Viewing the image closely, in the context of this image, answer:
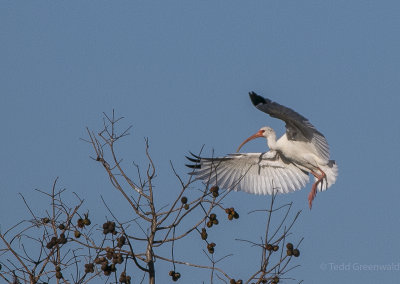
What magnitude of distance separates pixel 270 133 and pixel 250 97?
3005mm

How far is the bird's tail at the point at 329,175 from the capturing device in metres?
16.7

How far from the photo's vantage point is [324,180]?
1675 centimetres

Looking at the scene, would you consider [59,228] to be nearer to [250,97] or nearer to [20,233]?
[20,233]

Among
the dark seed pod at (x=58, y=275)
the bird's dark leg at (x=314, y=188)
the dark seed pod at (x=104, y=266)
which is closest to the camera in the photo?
the dark seed pod at (x=104, y=266)

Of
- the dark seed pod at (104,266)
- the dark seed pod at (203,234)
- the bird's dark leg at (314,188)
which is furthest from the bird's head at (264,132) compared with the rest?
the dark seed pod at (104,266)

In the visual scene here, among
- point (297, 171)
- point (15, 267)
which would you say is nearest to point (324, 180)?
point (297, 171)

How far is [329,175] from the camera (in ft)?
55.1

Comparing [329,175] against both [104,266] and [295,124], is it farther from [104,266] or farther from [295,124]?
[104,266]

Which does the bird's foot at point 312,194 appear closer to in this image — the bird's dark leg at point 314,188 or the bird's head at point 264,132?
the bird's dark leg at point 314,188

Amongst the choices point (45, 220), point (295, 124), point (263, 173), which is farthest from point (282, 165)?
point (45, 220)

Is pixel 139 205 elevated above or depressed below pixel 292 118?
below

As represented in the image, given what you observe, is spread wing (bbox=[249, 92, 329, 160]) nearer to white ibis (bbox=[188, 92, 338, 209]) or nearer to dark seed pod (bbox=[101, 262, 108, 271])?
white ibis (bbox=[188, 92, 338, 209])

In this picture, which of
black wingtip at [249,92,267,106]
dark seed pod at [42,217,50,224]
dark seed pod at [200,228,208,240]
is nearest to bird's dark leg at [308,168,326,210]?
black wingtip at [249,92,267,106]

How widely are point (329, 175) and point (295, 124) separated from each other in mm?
2077
